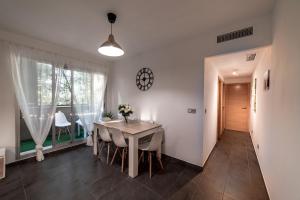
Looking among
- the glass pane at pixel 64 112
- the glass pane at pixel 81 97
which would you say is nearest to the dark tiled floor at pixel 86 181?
the glass pane at pixel 64 112

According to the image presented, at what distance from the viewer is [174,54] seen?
280 centimetres

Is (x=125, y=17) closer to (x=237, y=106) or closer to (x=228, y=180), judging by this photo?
(x=228, y=180)

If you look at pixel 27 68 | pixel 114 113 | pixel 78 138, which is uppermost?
pixel 27 68

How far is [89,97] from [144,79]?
1.62m

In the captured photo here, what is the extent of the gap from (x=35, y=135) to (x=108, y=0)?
9.66 feet

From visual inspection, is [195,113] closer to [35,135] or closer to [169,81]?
[169,81]

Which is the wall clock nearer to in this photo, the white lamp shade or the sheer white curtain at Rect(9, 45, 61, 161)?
the white lamp shade

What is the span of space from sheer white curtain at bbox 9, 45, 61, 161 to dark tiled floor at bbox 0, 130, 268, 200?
64 centimetres

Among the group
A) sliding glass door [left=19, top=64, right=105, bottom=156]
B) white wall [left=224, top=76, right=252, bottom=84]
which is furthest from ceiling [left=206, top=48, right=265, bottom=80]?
sliding glass door [left=19, top=64, right=105, bottom=156]

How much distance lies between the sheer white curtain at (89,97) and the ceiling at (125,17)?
3.48 feet

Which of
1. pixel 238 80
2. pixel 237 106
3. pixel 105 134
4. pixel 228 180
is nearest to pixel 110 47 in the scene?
pixel 105 134

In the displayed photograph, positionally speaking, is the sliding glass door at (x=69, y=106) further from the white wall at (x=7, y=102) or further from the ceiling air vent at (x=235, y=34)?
the ceiling air vent at (x=235, y=34)

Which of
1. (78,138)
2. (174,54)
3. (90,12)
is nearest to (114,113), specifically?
(78,138)

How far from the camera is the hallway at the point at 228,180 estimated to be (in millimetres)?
1858
